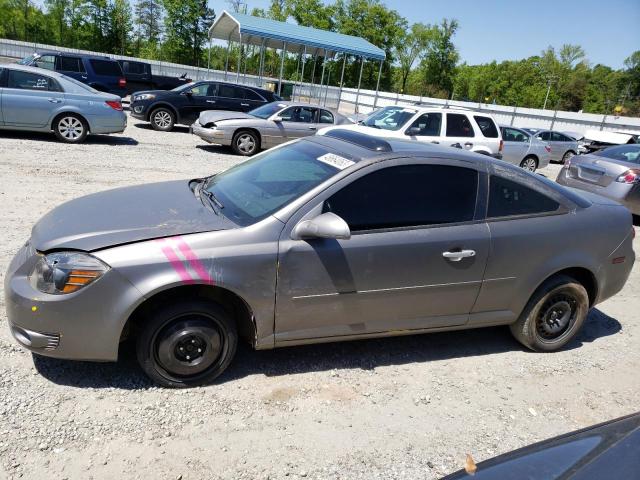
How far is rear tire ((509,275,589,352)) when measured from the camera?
4.11 m

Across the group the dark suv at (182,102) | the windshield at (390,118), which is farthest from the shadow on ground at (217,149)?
the windshield at (390,118)

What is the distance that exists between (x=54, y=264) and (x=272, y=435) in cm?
161

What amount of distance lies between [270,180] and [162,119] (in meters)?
12.3

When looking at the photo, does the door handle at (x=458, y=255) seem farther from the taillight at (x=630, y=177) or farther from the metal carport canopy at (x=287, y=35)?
the metal carport canopy at (x=287, y=35)

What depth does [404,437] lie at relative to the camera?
306 cm

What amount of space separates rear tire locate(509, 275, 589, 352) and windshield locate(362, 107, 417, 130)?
7.34 metres

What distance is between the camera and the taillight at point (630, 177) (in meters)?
9.42

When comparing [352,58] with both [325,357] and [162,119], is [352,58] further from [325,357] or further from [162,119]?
[325,357]

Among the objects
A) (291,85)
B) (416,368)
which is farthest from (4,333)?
(291,85)

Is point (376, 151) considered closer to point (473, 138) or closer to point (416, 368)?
point (416, 368)

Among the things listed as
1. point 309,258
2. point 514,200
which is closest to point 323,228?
point 309,258

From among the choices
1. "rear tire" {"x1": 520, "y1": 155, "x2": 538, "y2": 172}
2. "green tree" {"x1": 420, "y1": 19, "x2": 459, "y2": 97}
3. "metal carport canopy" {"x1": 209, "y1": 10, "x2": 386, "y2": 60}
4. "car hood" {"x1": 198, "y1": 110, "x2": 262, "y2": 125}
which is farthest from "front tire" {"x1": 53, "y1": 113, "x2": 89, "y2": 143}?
"green tree" {"x1": 420, "y1": 19, "x2": 459, "y2": 97}

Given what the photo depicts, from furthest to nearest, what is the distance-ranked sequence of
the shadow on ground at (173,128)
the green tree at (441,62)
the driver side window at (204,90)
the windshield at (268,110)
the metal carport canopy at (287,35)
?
the green tree at (441,62)
the metal carport canopy at (287,35)
the shadow on ground at (173,128)
the driver side window at (204,90)
the windshield at (268,110)

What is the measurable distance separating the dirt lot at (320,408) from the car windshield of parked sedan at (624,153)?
6.58 metres
